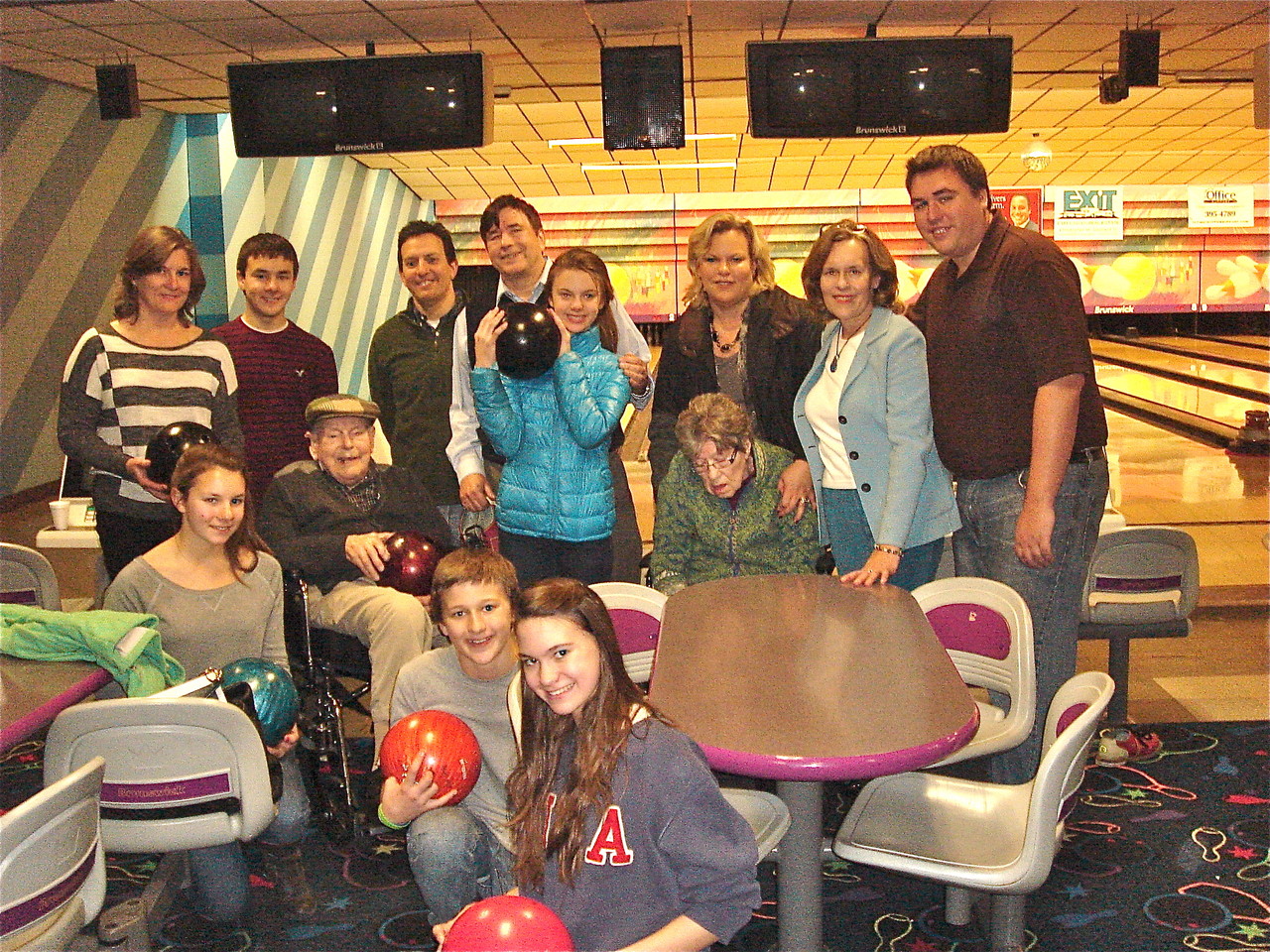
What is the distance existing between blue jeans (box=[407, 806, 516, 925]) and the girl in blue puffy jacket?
34.3 inches

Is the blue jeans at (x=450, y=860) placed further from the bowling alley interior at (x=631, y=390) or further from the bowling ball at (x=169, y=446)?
the bowling ball at (x=169, y=446)

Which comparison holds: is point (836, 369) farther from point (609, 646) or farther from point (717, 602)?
point (609, 646)

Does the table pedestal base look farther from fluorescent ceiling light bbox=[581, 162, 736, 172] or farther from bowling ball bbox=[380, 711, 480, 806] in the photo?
fluorescent ceiling light bbox=[581, 162, 736, 172]

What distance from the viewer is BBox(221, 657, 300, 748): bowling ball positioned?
2.10 meters

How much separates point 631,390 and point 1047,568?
1.04 meters

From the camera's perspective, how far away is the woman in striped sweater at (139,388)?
268 centimetres

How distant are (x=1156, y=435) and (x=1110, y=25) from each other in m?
4.03

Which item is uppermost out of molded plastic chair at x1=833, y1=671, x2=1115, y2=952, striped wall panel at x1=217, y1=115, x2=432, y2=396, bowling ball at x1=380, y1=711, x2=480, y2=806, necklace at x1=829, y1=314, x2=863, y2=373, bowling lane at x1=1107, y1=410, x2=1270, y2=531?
striped wall panel at x1=217, y1=115, x2=432, y2=396

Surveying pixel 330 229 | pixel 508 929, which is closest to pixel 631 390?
pixel 508 929

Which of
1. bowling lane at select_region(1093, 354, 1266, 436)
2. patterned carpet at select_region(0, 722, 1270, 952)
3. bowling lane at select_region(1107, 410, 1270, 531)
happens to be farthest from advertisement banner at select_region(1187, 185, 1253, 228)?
patterned carpet at select_region(0, 722, 1270, 952)

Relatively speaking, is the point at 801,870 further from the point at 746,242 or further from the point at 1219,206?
the point at 1219,206

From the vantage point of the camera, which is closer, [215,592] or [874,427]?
[215,592]

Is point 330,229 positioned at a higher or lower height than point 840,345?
higher

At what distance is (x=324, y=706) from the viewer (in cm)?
243
